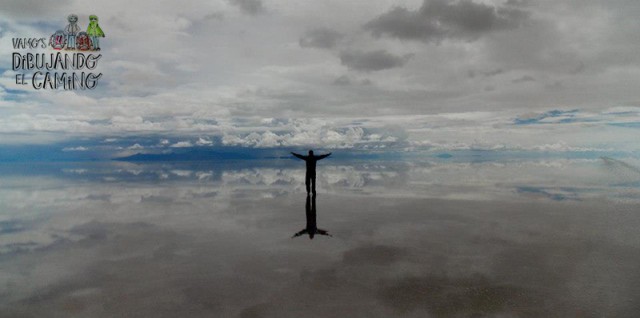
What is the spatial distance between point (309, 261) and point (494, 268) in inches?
227

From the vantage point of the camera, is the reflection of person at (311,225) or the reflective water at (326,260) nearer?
the reflective water at (326,260)

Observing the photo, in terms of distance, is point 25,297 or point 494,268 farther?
point 494,268

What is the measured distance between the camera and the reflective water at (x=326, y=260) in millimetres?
9609

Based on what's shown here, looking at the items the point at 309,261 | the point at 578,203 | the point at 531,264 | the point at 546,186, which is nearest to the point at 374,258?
the point at 309,261

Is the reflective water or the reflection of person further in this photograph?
the reflection of person

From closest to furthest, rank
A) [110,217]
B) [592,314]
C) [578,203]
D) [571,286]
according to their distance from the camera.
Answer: [592,314] → [571,286] → [110,217] → [578,203]

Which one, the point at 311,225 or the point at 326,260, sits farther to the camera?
the point at 311,225

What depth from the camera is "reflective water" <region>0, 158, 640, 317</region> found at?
961 cm

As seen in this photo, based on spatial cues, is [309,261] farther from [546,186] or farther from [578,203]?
[546,186]

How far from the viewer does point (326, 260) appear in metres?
12.9

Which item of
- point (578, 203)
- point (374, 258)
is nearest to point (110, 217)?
point (374, 258)

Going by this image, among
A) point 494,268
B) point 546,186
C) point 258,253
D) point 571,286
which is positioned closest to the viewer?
point 571,286

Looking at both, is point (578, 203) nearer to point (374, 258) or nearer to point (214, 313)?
point (374, 258)

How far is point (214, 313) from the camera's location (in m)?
9.18
